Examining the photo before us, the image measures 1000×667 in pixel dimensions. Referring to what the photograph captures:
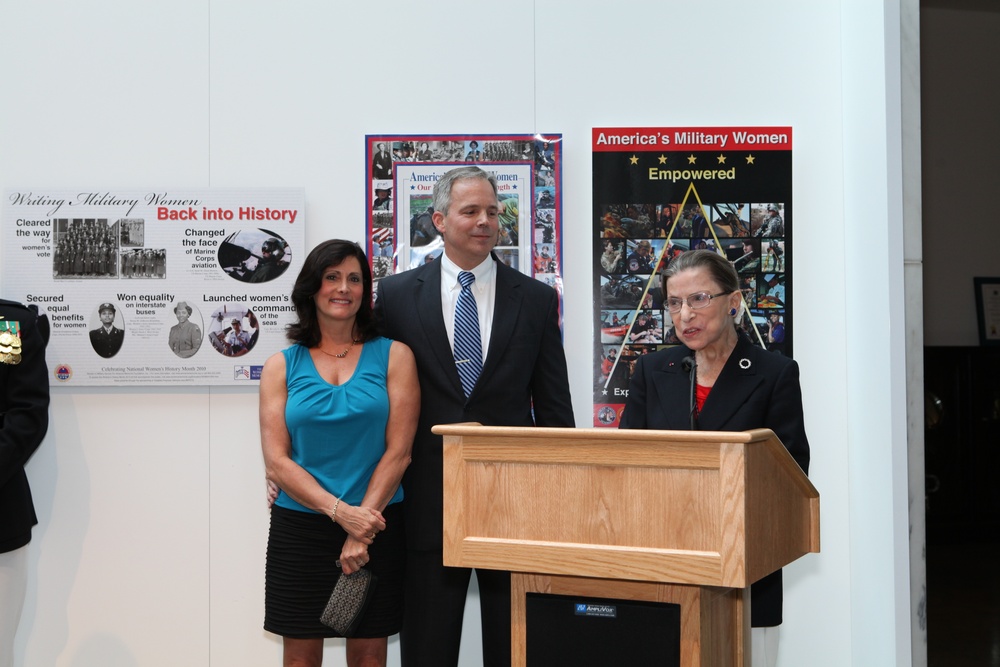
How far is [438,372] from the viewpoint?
314 centimetres

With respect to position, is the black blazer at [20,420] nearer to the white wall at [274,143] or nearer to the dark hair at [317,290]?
the white wall at [274,143]

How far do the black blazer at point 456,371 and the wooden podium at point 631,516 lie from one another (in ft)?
3.20

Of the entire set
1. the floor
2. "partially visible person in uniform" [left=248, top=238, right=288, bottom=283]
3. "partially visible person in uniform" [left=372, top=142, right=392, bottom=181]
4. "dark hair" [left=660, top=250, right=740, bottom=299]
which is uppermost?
"partially visible person in uniform" [left=372, top=142, right=392, bottom=181]

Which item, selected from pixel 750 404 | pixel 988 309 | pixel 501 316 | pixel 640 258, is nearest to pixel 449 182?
pixel 501 316

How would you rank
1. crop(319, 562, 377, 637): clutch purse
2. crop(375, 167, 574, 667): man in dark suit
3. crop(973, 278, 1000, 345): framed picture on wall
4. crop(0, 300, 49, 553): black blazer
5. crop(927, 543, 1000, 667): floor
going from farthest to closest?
1. crop(973, 278, 1000, 345): framed picture on wall
2. crop(927, 543, 1000, 667): floor
3. crop(0, 300, 49, 553): black blazer
4. crop(375, 167, 574, 667): man in dark suit
5. crop(319, 562, 377, 637): clutch purse

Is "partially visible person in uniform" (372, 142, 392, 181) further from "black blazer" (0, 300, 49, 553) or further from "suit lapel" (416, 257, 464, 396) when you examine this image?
"black blazer" (0, 300, 49, 553)

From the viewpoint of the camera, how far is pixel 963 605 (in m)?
5.81

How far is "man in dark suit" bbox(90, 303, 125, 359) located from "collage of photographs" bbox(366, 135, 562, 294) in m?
1.09

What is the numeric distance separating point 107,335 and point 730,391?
2.59m

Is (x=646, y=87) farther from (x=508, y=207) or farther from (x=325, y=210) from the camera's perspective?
(x=325, y=210)

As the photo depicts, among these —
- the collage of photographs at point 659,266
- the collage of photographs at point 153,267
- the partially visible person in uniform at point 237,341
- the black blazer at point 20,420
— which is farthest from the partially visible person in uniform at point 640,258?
the black blazer at point 20,420

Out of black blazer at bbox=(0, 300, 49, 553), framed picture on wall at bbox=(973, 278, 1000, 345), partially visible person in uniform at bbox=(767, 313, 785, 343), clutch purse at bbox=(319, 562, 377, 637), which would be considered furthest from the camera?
framed picture on wall at bbox=(973, 278, 1000, 345)

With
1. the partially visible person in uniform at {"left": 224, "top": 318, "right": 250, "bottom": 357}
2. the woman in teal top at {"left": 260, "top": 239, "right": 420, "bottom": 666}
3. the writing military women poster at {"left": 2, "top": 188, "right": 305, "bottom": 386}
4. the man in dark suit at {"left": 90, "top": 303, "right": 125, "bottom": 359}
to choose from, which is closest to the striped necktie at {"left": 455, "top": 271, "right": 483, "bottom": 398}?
the woman in teal top at {"left": 260, "top": 239, "right": 420, "bottom": 666}

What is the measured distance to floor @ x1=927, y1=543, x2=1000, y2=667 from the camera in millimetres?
4844
